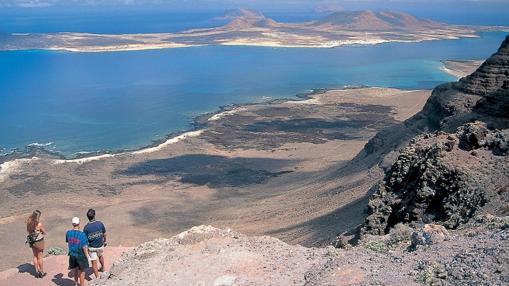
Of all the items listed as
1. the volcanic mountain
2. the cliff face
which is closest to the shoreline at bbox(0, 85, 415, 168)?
the cliff face

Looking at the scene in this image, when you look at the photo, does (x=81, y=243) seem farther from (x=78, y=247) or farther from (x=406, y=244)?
(x=406, y=244)

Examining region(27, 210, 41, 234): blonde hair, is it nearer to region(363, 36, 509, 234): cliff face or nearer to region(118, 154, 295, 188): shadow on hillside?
region(363, 36, 509, 234): cliff face

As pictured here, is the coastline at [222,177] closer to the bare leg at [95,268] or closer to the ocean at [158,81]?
the ocean at [158,81]

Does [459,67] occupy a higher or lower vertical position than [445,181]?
lower

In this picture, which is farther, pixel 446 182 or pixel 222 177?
pixel 222 177

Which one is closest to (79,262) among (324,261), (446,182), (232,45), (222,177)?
(324,261)

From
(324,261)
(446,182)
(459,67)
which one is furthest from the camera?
(459,67)
